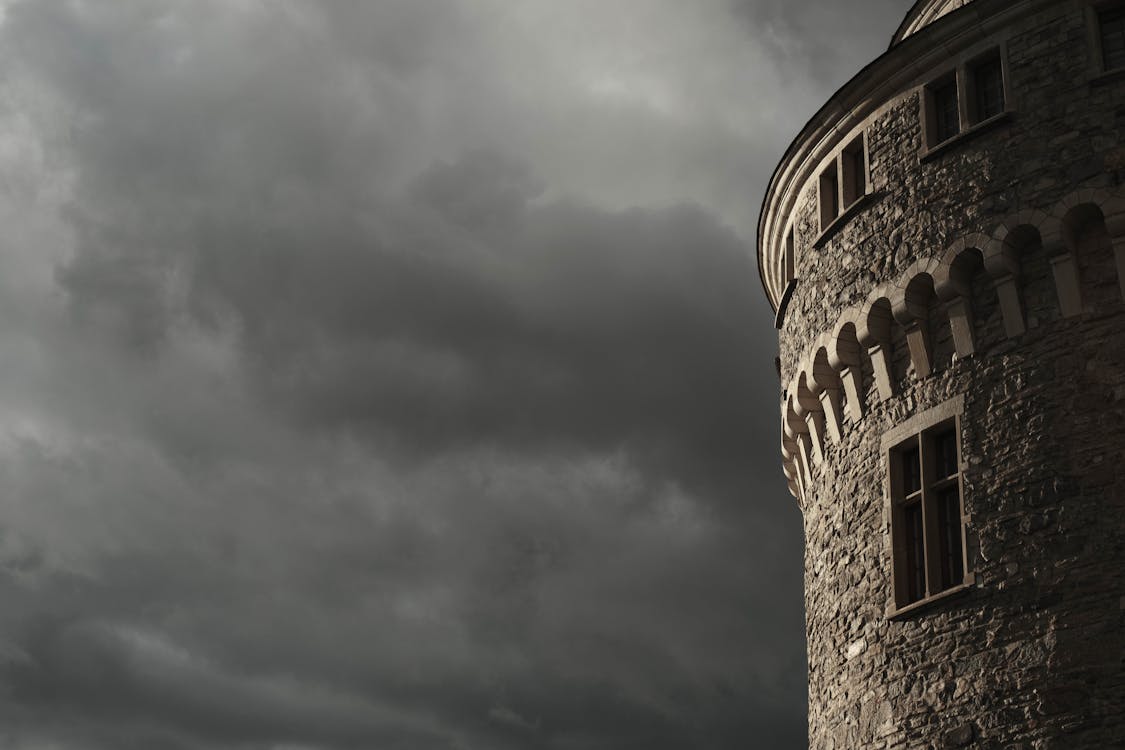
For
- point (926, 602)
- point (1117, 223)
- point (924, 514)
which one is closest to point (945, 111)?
point (1117, 223)

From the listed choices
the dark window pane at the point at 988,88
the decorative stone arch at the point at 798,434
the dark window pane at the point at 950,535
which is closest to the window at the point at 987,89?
the dark window pane at the point at 988,88

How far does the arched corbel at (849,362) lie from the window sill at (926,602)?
2.91 meters

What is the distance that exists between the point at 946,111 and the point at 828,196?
2.32 meters

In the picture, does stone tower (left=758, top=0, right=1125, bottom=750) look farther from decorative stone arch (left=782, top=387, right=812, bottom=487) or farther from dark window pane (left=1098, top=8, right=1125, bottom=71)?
decorative stone arch (left=782, top=387, right=812, bottom=487)

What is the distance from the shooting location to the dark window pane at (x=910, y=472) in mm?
17203

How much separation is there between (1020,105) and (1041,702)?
7.38m

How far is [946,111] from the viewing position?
724 inches

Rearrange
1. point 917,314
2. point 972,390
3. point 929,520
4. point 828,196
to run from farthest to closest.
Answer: point 828,196, point 917,314, point 929,520, point 972,390

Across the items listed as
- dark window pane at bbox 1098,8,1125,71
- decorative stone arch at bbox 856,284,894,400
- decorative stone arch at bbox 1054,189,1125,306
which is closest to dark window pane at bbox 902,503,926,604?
decorative stone arch at bbox 856,284,894,400

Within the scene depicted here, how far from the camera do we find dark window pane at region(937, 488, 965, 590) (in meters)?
16.3

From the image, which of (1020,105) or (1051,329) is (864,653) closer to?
(1051,329)

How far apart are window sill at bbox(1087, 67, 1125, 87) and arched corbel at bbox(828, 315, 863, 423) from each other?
13.8 feet

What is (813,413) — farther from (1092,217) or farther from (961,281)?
(1092,217)

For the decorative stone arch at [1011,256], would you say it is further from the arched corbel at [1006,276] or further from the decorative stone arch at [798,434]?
the decorative stone arch at [798,434]
